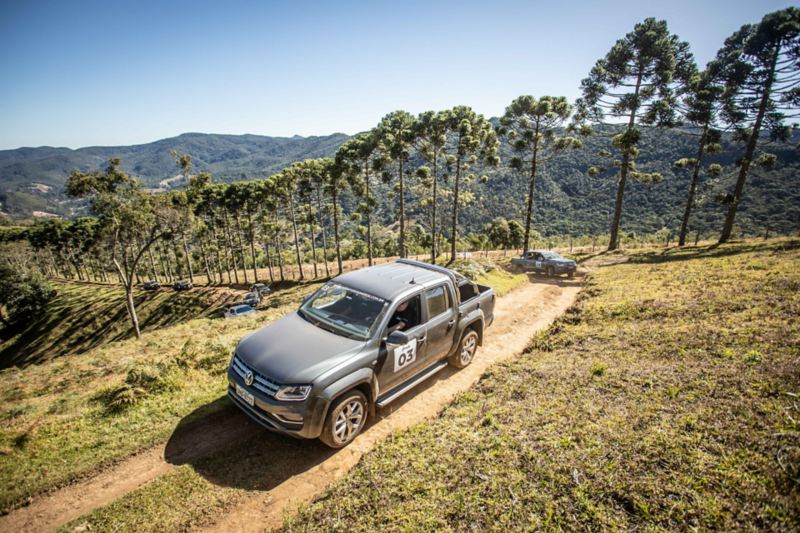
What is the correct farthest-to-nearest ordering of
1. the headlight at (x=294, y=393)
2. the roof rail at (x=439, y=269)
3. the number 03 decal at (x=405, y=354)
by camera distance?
the roof rail at (x=439, y=269)
the number 03 decal at (x=405, y=354)
the headlight at (x=294, y=393)

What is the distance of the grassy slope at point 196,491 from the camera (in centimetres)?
426

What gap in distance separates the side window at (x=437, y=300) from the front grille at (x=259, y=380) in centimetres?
321

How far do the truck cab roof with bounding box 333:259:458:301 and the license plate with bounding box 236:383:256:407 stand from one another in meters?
2.61

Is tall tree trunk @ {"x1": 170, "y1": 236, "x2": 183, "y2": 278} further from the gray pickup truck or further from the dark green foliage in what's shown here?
the gray pickup truck

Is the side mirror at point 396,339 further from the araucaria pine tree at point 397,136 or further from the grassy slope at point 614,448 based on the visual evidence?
the araucaria pine tree at point 397,136

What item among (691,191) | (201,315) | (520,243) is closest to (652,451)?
(691,191)

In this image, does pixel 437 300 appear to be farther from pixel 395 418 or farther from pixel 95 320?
pixel 95 320

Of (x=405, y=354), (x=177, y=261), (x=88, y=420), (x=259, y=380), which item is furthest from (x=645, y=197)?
(x=177, y=261)

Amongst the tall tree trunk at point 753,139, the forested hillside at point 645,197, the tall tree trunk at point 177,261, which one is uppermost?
the tall tree trunk at point 753,139

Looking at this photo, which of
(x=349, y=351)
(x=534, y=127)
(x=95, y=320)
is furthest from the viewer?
(x=95, y=320)

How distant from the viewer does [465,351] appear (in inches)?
333

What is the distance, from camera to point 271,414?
512 centimetres

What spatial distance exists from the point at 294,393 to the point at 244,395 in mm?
1055

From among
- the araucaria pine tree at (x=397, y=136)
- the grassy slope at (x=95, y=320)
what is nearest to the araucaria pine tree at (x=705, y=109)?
the araucaria pine tree at (x=397, y=136)
